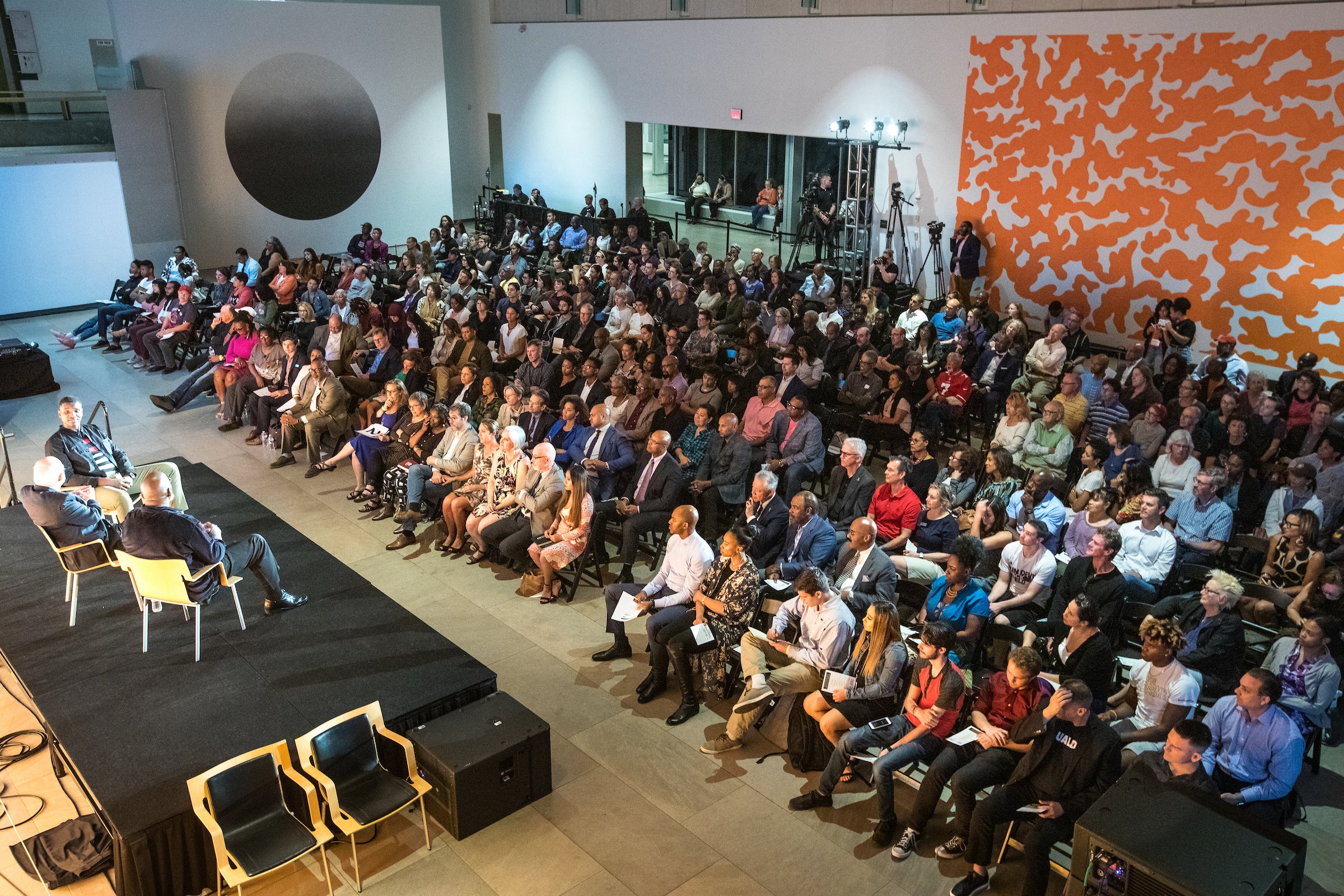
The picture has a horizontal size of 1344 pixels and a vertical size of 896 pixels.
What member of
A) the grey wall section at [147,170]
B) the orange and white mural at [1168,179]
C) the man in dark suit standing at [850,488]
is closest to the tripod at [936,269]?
the orange and white mural at [1168,179]

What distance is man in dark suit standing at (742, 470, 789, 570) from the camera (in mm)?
6168

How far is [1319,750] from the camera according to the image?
4.94 m

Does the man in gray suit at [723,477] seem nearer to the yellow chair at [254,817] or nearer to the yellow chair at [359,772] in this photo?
the yellow chair at [359,772]

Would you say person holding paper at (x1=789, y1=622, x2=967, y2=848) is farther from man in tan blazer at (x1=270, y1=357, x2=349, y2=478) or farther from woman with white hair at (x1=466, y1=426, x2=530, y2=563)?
man in tan blazer at (x1=270, y1=357, x2=349, y2=478)

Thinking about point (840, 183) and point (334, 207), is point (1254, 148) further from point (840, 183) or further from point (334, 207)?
point (334, 207)

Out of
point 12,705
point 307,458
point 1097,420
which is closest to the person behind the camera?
point 12,705

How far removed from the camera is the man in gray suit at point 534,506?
21.9 ft

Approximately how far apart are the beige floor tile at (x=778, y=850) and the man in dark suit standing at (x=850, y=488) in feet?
7.26

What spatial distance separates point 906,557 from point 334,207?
15.0 metres

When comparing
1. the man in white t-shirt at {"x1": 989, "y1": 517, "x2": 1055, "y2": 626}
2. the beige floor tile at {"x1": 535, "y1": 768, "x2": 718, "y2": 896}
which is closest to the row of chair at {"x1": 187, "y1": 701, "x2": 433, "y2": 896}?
the beige floor tile at {"x1": 535, "y1": 768, "x2": 718, "y2": 896}

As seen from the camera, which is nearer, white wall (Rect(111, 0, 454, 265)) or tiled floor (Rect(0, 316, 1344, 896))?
tiled floor (Rect(0, 316, 1344, 896))

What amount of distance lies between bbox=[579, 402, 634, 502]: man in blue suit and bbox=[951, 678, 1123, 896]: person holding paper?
146 inches

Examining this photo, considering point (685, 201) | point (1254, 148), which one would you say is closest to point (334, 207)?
point (685, 201)

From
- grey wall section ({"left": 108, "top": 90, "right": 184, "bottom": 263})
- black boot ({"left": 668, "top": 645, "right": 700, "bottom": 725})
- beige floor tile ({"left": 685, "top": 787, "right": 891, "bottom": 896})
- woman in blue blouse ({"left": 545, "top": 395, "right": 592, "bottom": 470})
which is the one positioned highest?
grey wall section ({"left": 108, "top": 90, "right": 184, "bottom": 263})
